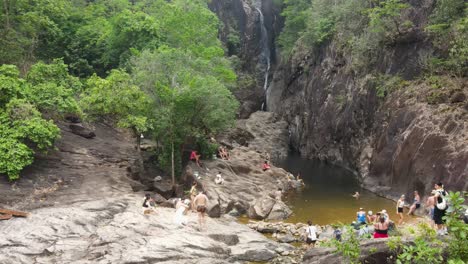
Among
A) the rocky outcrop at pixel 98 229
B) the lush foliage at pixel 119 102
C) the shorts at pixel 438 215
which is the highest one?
the lush foliage at pixel 119 102

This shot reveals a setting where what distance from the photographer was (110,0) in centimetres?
4931

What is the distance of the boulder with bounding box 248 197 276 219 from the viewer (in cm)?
2300

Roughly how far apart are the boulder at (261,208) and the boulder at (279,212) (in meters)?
0.21

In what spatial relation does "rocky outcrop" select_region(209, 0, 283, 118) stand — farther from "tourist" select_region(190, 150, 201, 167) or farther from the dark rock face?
"tourist" select_region(190, 150, 201, 167)

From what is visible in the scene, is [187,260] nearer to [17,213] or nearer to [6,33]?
[17,213]

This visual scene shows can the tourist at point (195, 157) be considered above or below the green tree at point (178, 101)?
below

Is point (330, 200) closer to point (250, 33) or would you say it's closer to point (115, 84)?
point (115, 84)

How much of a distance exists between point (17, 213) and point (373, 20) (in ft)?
90.2

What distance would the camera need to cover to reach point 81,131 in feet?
95.3

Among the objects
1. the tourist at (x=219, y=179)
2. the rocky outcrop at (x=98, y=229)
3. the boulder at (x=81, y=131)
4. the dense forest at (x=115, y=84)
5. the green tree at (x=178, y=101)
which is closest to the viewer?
the rocky outcrop at (x=98, y=229)

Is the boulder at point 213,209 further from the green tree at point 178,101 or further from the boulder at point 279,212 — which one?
the green tree at point 178,101

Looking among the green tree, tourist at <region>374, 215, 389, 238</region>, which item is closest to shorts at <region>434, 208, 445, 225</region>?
tourist at <region>374, 215, 389, 238</region>

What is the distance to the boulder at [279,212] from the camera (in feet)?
75.3

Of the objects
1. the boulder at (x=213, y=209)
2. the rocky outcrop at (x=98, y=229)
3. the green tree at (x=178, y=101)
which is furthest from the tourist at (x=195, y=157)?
the boulder at (x=213, y=209)
